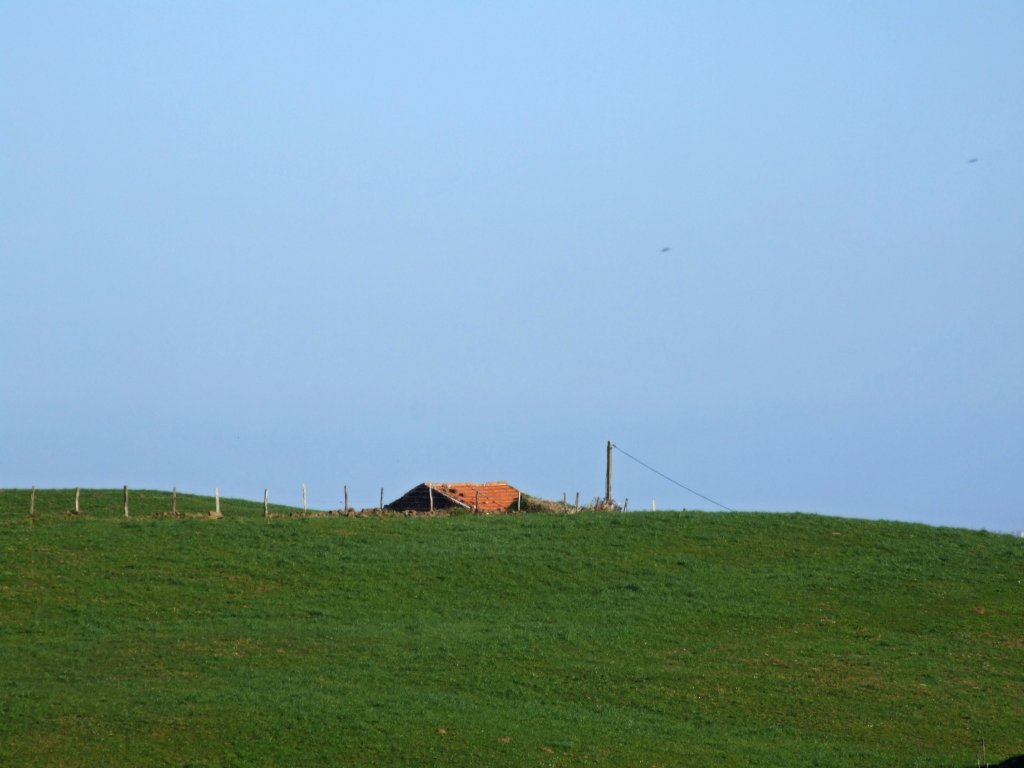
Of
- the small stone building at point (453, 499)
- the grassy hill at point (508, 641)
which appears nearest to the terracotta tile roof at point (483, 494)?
the small stone building at point (453, 499)

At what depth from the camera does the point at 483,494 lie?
3049 inches

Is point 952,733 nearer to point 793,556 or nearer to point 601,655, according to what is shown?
point 601,655

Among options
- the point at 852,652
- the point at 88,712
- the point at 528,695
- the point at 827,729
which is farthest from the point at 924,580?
the point at 88,712

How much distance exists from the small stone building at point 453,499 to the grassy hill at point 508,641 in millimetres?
13487

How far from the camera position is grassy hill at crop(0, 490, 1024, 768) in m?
30.0

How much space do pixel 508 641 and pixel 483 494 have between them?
38086 millimetres

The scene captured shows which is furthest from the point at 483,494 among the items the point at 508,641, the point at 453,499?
the point at 508,641

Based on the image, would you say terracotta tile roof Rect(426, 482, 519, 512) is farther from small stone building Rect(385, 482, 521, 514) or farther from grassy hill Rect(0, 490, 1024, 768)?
grassy hill Rect(0, 490, 1024, 768)

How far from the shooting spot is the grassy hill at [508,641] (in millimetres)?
29984

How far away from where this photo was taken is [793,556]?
54.2m

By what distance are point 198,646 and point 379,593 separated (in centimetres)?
961

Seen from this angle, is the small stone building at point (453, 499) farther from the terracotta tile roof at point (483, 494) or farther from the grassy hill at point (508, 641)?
the grassy hill at point (508, 641)

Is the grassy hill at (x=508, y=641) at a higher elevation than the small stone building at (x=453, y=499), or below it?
below

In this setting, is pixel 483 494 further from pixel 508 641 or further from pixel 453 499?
pixel 508 641
